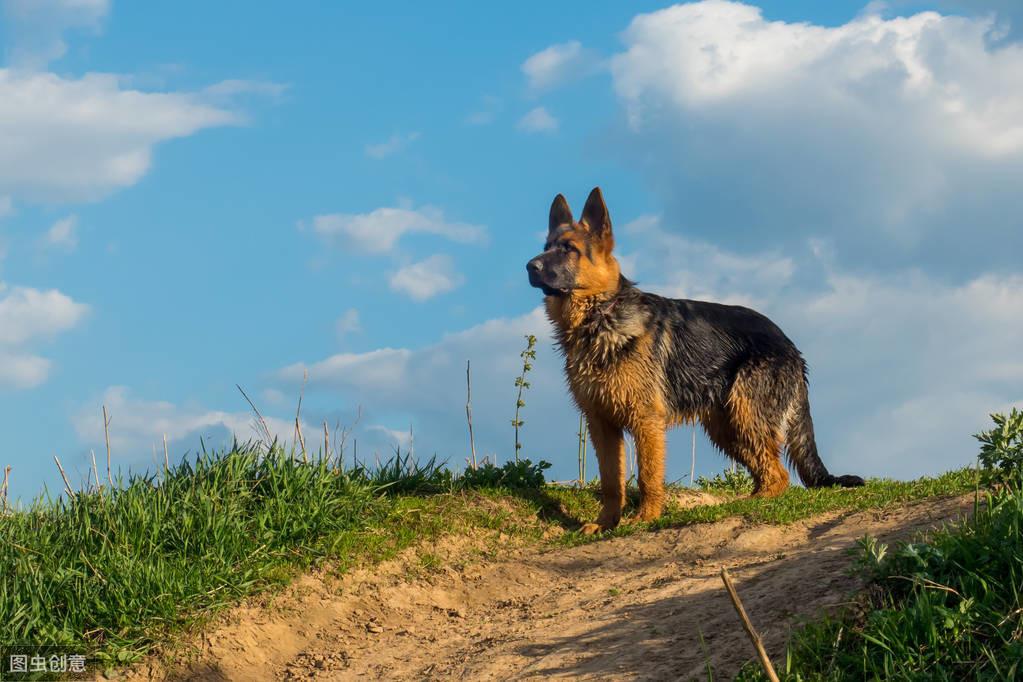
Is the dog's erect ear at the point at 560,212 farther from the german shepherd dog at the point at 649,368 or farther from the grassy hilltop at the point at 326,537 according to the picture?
the grassy hilltop at the point at 326,537

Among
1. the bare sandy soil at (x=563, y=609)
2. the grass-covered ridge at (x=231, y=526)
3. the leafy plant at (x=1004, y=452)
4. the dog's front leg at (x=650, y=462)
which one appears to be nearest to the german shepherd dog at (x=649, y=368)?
the dog's front leg at (x=650, y=462)

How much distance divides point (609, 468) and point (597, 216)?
7.44 ft

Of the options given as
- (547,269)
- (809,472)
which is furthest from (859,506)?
(547,269)

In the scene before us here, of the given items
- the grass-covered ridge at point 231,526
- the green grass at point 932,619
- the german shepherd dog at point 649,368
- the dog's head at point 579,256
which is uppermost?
the dog's head at point 579,256

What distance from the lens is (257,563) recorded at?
802 cm

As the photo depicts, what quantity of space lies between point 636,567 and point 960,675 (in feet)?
11.0

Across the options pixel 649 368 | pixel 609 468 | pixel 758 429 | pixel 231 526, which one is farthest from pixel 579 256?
pixel 231 526

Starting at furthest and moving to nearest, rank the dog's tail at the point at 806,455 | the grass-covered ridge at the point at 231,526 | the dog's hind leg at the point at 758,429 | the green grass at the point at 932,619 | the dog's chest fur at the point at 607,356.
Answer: the dog's tail at the point at 806,455
the dog's hind leg at the point at 758,429
the dog's chest fur at the point at 607,356
the grass-covered ridge at the point at 231,526
the green grass at the point at 932,619

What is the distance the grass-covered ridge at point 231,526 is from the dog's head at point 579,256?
195 centimetres

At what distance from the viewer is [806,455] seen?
34.2 feet

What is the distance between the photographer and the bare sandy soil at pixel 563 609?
576 centimetres

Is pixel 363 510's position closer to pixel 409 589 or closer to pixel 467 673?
pixel 409 589

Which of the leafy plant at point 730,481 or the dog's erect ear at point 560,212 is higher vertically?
the dog's erect ear at point 560,212

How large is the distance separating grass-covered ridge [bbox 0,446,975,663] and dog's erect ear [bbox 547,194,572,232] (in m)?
2.36
